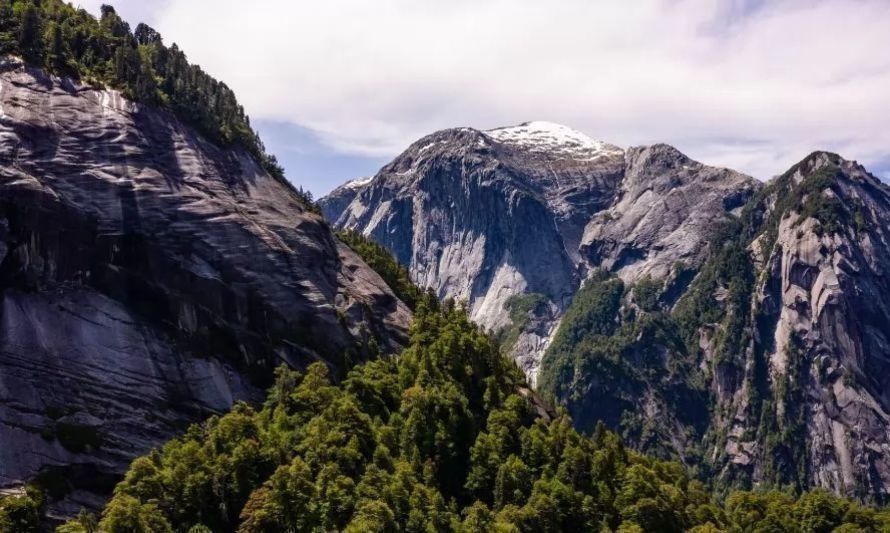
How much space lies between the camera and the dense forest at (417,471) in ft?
308

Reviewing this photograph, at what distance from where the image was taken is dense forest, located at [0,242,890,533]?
94000mm

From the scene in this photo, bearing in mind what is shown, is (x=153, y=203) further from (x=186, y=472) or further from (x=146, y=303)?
(x=186, y=472)

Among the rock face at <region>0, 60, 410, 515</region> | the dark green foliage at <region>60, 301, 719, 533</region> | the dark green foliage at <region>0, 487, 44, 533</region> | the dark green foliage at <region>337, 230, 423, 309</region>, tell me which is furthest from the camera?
the dark green foliage at <region>337, 230, 423, 309</region>

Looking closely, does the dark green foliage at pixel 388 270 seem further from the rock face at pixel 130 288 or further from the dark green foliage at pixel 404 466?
the dark green foliage at pixel 404 466

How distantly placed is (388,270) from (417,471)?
71.0m

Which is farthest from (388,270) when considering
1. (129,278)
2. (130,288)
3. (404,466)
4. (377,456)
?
(404,466)

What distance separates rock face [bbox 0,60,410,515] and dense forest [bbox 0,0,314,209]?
5019mm

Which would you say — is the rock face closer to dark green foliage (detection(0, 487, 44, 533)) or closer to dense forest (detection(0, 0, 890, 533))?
dense forest (detection(0, 0, 890, 533))

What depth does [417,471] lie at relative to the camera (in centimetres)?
11462

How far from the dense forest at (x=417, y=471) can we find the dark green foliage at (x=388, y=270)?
18767 mm

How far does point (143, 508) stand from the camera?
8562cm

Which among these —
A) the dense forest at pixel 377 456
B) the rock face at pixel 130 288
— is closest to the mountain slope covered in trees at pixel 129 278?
the rock face at pixel 130 288

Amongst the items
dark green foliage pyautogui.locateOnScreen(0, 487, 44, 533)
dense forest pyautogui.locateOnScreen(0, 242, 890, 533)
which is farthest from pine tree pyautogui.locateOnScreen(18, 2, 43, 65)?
dark green foliage pyautogui.locateOnScreen(0, 487, 44, 533)

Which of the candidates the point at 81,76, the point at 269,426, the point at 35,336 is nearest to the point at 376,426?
the point at 269,426
